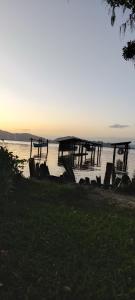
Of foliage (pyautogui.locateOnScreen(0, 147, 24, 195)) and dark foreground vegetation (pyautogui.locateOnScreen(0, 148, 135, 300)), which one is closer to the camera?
dark foreground vegetation (pyautogui.locateOnScreen(0, 148, 135, 300))

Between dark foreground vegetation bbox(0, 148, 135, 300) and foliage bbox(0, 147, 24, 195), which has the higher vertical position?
foliage bbox(0, 147, 24, 195)

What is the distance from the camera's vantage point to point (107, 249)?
8680 millimetres

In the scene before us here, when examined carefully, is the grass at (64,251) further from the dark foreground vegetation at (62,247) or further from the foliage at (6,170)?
the foliage at (6,170)

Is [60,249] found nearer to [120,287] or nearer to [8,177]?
[120,287]

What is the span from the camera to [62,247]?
8.50 meters

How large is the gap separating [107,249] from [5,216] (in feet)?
10.4

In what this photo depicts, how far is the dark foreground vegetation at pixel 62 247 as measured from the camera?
258 inches

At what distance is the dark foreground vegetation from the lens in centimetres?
655

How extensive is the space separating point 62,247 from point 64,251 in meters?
0.24

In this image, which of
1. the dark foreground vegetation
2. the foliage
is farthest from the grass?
the foliage

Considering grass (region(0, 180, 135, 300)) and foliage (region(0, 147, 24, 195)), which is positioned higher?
foliage (region(0, 147, 24, 195))

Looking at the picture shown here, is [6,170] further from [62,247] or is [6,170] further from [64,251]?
[64,251]

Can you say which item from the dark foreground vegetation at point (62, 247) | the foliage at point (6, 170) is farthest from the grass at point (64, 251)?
the foliage at point (6, 170)

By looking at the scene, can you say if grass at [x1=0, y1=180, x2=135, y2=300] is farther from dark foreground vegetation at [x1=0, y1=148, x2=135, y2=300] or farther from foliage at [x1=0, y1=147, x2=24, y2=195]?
foliage at [x1=0, y1=147, x2=24, y2=195]
